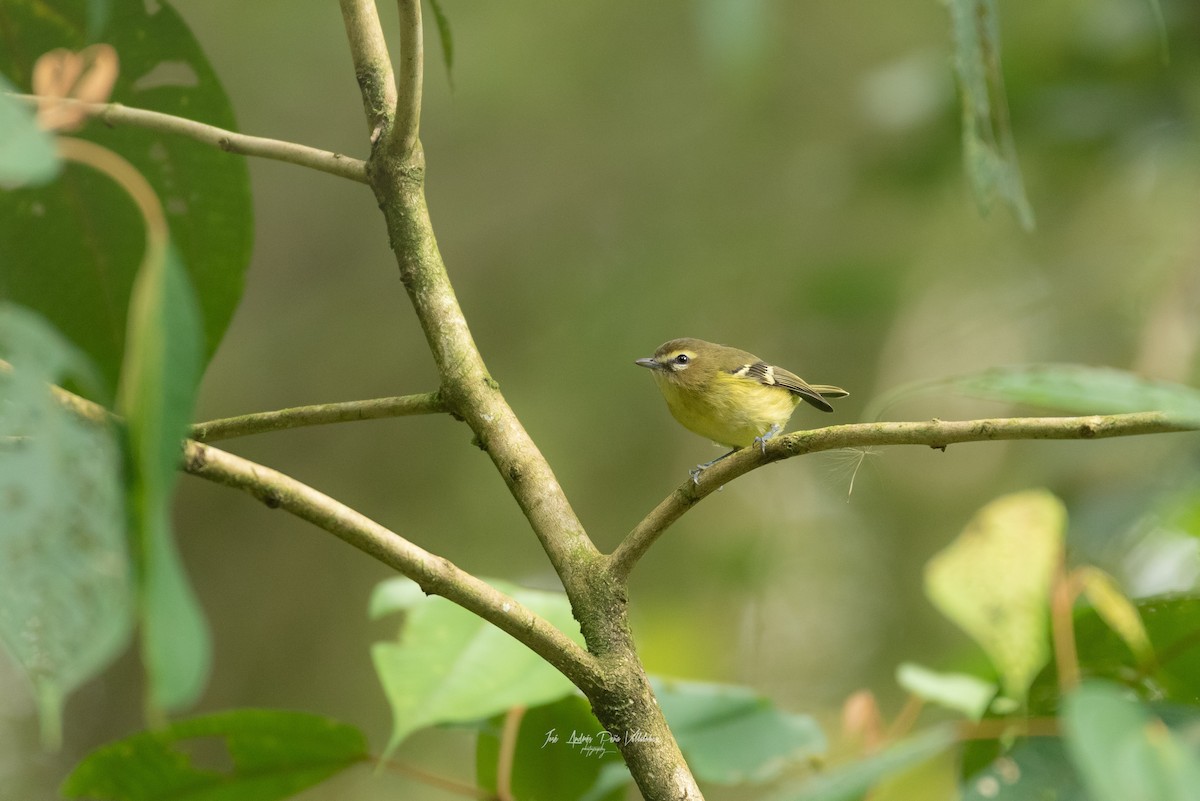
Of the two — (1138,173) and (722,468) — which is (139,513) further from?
(1138,173)

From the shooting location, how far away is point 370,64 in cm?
187

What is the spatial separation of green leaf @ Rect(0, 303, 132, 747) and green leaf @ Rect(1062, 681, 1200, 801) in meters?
0.81

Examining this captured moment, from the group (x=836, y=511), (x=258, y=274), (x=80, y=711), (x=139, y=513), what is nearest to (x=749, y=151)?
(x=836, y=511)

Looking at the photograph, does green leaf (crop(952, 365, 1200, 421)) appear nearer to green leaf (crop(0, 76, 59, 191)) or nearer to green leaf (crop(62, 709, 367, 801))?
green leaf (crop(0, 76, 59, 191))

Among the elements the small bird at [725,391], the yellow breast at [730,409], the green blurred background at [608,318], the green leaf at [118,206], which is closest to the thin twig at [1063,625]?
the green leaf at [118,206]

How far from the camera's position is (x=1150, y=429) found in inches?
51.3

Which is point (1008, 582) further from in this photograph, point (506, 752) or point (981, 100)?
point (506, 752)

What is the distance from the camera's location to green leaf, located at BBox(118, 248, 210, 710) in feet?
2.50

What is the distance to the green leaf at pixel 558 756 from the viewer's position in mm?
2043

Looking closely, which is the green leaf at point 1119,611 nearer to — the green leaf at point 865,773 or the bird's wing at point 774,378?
the green leaf at point 865,773

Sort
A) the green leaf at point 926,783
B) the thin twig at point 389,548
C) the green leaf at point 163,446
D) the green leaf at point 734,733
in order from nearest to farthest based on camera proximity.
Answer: the green leaf at point 163,446
the thin twig at point 389,548
the green leaf at point 734,733
the green leaf at point 926,783

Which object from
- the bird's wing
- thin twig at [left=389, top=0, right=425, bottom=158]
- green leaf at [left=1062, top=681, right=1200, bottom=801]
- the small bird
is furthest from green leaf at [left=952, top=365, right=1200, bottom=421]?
the bird's wing

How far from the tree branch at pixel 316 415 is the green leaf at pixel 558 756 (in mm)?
701

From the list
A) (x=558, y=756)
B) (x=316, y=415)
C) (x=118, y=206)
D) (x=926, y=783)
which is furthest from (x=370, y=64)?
(x=926, y=783)
